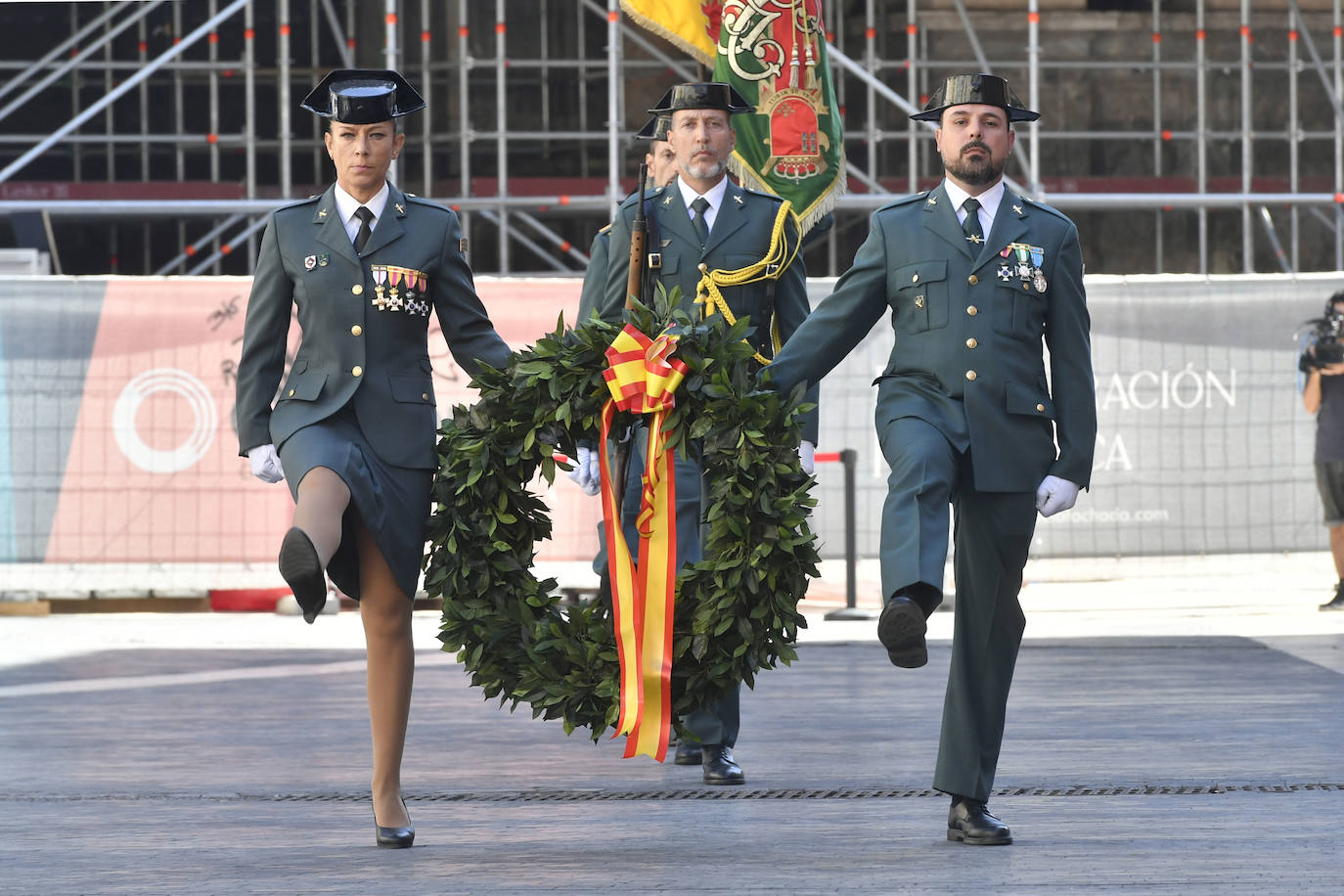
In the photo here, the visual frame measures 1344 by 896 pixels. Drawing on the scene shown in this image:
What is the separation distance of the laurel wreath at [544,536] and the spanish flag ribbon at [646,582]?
0.03 meters

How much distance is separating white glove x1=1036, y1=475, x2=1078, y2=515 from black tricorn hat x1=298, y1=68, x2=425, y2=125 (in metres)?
1.76

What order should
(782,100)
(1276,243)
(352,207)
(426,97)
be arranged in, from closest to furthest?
(352,207), (782,100), (1276,243), (426,97)

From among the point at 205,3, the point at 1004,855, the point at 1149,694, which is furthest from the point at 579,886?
the point at 205,3

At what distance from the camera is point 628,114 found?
2028 centimetres

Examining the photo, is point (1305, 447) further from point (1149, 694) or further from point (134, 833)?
point (134, 833)

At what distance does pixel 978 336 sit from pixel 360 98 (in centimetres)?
158

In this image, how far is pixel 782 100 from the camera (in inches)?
359

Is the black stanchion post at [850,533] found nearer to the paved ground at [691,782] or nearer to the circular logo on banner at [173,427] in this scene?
the paved ground at [691,782]

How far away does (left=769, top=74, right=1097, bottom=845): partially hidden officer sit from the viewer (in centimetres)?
520

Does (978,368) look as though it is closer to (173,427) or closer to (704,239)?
(704,239)

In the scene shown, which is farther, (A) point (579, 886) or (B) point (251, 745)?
(B) point (251, 745)

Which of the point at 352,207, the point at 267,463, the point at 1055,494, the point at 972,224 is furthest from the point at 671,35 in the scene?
the point at 1055,494

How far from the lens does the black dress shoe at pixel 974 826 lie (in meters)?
5.20

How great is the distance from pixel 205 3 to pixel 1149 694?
14.8 meters
